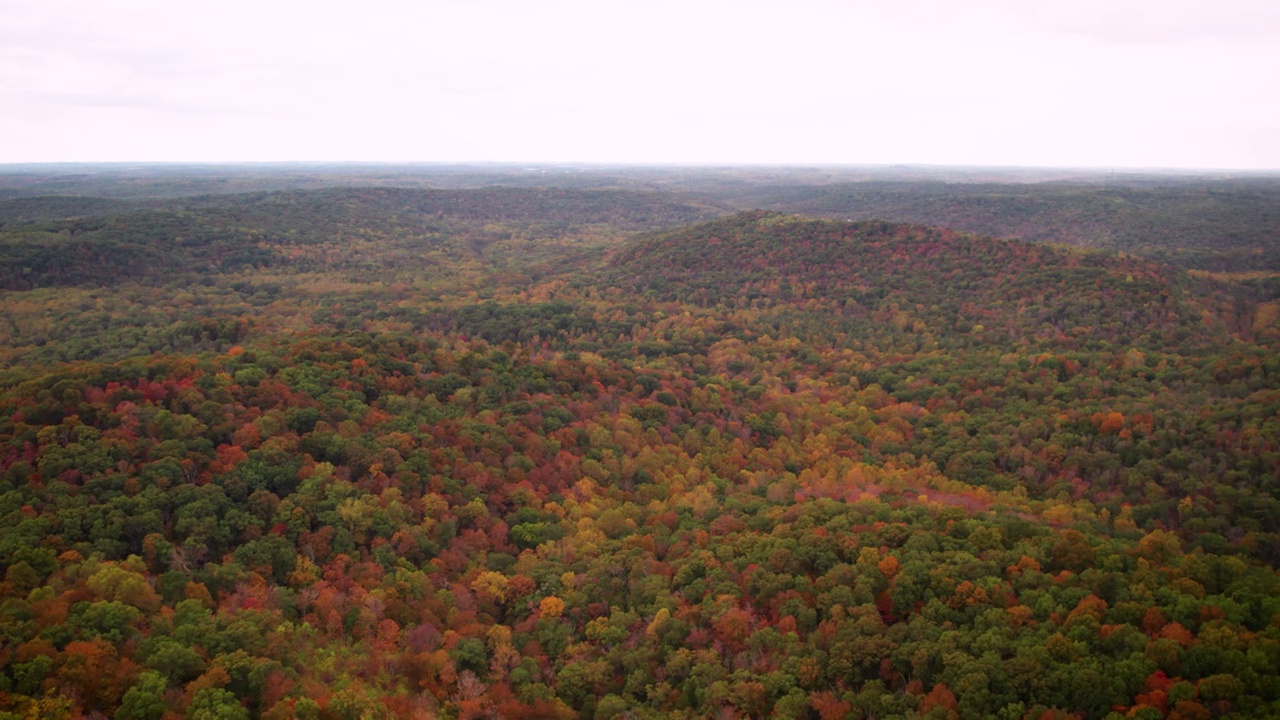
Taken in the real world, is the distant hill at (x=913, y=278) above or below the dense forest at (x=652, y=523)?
above

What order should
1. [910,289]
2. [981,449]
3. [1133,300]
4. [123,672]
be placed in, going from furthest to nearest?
[910,289], [1133,300], [981,449], [123,672]

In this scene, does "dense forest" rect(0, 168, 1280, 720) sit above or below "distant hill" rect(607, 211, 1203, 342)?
below

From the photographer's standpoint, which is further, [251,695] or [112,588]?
[112,588]

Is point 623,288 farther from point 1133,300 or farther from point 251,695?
point 251,695

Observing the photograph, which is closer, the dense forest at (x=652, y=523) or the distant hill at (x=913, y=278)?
the dense forest at (x=652, y=523)

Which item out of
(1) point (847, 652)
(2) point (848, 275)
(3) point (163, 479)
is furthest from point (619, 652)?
(2) point (848, 275)

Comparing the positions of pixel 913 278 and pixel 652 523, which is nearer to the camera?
pixel 652 523

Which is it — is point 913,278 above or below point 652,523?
above

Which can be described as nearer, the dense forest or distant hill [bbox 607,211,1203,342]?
the dense forest
